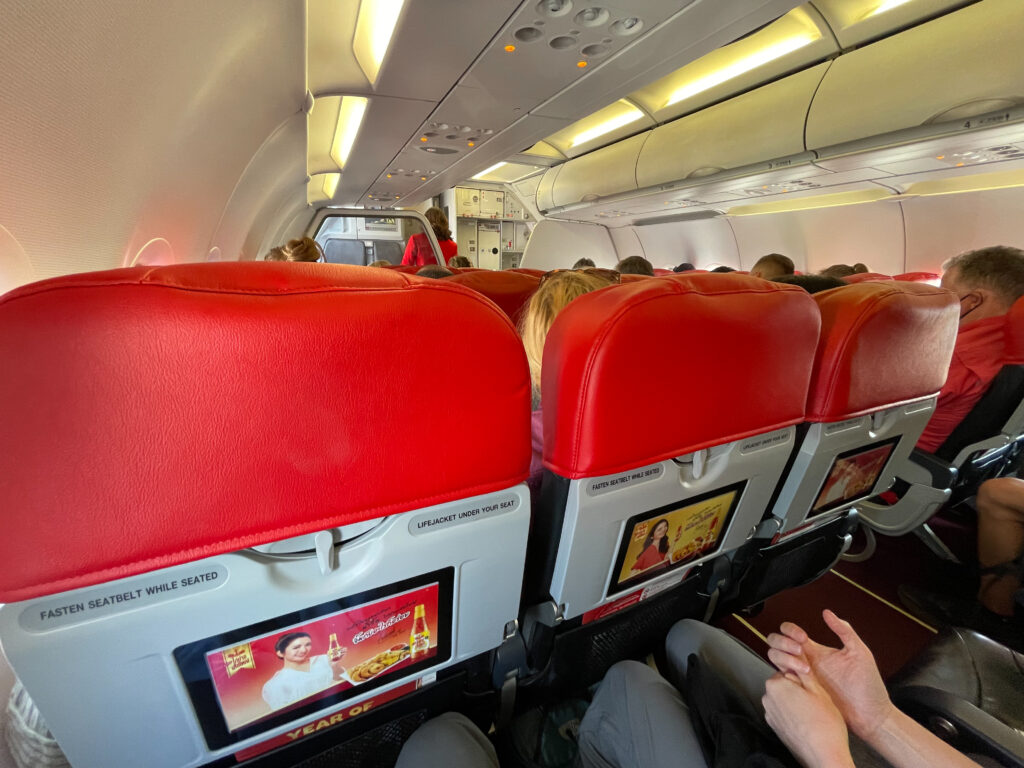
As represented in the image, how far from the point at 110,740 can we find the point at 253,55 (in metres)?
3.28

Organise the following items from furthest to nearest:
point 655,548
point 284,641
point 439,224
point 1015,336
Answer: point 439,224, point 1015,336, point 655,548, point 284,641

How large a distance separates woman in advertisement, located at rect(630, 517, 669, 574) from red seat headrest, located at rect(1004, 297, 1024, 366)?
2.02m

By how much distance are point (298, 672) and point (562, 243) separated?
41.2 ft

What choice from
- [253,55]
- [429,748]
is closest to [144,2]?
[253,55]

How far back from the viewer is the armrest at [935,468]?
6.69ft

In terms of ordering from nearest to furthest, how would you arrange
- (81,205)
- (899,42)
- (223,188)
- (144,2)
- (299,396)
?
1. (299,396)
2. (144,2)
3. (81,205)
4. (899,42)
5. (223,188)

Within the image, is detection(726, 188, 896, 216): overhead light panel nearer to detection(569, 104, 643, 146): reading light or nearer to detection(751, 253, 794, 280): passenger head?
detection(569, 104, 643, 146): reading light

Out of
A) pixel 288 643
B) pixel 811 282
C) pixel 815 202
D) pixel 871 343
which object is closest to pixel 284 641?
pixel 288 643

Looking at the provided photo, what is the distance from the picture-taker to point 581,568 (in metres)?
0.96

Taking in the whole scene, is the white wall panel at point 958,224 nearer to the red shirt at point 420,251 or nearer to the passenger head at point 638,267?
the passenger head at point 638,267

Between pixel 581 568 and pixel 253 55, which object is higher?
pixel 253 55

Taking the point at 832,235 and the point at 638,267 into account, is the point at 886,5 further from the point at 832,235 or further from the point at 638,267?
the point at 832,235

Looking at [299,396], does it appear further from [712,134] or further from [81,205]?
[712,134]

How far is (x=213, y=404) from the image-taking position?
502mm
